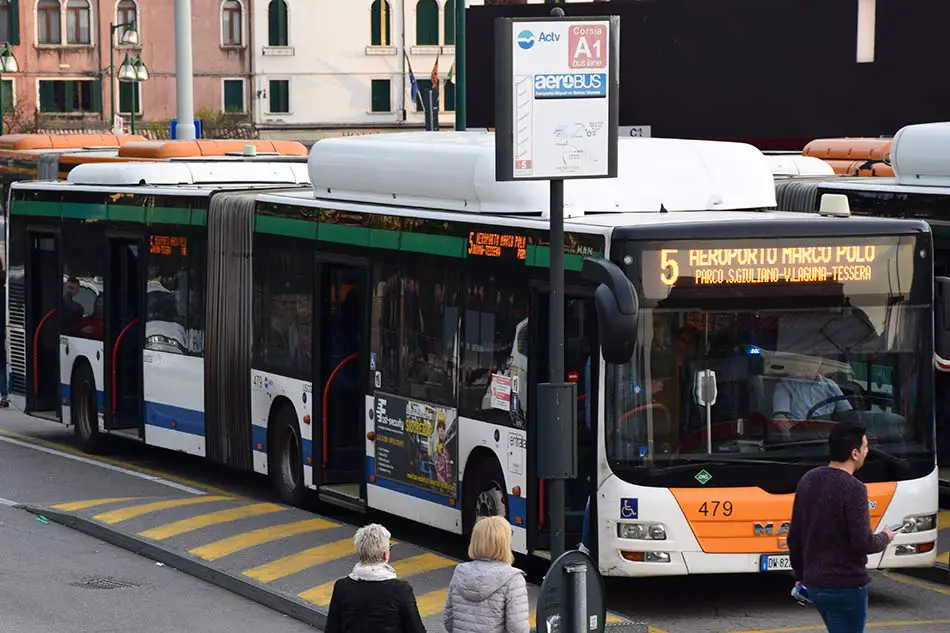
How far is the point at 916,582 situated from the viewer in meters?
13.8

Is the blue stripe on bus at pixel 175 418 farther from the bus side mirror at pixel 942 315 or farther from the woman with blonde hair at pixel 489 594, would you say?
the woman with blonde hair at pixel 489 594

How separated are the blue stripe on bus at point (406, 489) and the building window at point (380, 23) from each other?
266 ft

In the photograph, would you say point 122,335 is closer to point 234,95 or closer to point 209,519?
point 209,519

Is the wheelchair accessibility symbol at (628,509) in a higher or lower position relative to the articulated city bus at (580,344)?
lower

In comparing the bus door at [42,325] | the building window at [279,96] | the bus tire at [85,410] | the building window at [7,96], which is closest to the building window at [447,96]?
the building window at [279,96]

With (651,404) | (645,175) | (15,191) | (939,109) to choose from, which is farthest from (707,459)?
(939,109)

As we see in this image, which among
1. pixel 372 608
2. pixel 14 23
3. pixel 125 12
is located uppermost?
pixel 125 12

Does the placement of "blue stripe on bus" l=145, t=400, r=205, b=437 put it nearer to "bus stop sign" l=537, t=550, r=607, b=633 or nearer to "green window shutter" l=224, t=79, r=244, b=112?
"bus stop sign" l=537, t=550, r=607, b=633

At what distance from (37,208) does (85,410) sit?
2451mm

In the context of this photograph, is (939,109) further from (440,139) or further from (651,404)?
(651,404)

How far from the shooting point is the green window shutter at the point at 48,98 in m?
92.5

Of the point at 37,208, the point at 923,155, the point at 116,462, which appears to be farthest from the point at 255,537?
the point at 37,208

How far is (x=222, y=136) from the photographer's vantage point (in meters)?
92.4

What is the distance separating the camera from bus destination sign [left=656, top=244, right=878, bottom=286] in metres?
12.1
